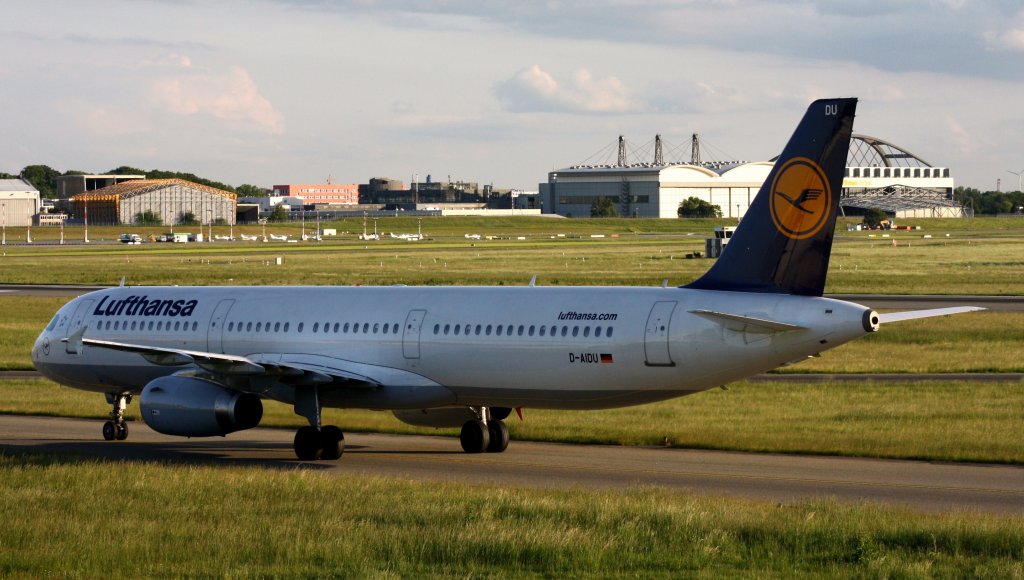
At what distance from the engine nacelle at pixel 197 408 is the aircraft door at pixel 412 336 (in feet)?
11.1

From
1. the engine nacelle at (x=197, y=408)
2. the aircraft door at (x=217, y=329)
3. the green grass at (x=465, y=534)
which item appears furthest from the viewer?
the aircraft door at (x=217, y=329)

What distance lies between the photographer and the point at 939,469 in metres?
27.2

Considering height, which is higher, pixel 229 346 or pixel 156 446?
pixel 229 346

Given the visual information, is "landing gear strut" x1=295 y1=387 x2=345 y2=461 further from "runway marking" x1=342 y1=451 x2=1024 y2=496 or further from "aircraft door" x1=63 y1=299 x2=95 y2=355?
"aircraft door" x1=63 y1=299 x2=95 y2=355

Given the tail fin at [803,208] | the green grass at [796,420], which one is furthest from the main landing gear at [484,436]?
the tail fin at [803,208]

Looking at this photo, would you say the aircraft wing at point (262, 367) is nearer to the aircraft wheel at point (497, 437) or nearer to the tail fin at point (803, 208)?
the aircraft wheel at point (497, 437)

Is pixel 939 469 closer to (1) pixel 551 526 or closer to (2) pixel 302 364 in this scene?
(1) pixel 551 526

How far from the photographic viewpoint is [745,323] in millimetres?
25406

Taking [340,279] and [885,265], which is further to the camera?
[885,265]

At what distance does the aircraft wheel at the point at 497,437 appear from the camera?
3088cm

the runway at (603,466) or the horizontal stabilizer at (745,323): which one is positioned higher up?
the horizontal stabilizer at (745,323)

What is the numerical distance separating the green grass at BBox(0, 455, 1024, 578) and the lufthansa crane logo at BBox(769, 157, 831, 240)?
229 inches

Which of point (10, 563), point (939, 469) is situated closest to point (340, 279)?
point (939, 469)

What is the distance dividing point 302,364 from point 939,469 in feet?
44.5
